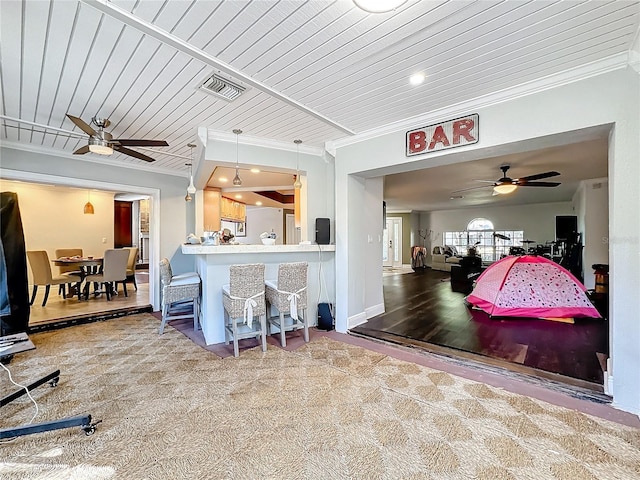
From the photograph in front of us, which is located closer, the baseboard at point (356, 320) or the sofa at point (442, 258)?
the baseboard at point (356, 320)

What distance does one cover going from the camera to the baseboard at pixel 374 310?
4.08 meters

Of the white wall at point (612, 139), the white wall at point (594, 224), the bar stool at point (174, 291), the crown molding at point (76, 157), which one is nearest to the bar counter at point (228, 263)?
the bar stool at point (174, 291)

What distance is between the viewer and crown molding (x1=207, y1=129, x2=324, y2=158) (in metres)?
3.37

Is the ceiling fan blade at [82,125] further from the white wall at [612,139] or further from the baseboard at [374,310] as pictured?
the baseboard at [374,310]

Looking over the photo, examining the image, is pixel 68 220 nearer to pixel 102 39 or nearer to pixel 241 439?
pixel 102 39

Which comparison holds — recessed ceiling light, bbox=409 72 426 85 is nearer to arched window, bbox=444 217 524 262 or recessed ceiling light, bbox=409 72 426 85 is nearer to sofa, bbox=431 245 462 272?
sofa, bbox=431 245 462 272

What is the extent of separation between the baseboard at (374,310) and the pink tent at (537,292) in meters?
1.59

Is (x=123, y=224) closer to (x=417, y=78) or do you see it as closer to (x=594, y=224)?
(x=417, y=78)

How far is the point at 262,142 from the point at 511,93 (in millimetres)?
2639

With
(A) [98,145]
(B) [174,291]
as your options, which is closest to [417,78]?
(A) [98,145]

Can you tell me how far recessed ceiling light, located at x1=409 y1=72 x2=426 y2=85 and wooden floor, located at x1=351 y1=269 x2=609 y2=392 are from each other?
2.50m

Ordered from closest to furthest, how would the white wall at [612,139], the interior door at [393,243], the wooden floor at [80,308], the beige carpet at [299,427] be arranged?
the beige carpet at [299,427] → the white wall at [612,139] → the wooden floor at [80,308] → the interior door at [393,243]

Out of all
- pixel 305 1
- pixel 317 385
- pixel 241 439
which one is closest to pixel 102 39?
pixel 305 1

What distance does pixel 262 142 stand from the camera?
364cm
